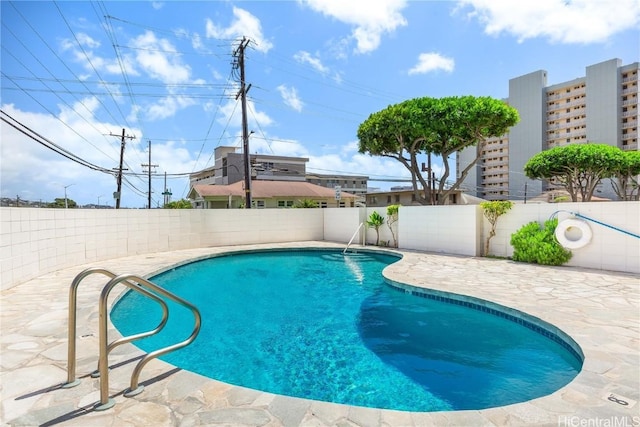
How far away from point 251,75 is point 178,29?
341 centimetres

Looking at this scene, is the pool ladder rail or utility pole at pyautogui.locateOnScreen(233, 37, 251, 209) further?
utility pole at pyautogui.locateOnScreen(233, 37, 251, 209)

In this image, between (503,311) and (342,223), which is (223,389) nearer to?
(503,311)

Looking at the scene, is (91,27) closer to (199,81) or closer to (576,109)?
(199,81)

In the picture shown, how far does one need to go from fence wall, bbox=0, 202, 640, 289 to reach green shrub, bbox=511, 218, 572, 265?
0.24 metres

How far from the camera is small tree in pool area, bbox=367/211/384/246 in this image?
12875 mm

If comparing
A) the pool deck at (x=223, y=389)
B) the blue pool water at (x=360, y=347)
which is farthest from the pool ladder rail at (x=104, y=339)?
the blue pool water at (x=360, y=347)

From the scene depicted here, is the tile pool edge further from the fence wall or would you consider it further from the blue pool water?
the fence wall

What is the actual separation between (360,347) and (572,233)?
265 inches

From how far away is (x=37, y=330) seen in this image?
3795 millimetres

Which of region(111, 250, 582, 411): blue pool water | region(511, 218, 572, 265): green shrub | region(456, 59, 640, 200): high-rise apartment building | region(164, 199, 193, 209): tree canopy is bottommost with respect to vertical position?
region(111, 250, 582, 411): blue pool water

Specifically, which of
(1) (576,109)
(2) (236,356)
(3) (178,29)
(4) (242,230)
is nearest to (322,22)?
(3) (178,29)

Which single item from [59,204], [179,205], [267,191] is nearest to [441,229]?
[59,204]

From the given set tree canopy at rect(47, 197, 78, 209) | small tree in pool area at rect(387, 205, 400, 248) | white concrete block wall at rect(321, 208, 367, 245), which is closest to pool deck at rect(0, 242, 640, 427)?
tree canopy at rect(47, 197, 78, 209)

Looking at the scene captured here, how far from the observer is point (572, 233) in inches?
311
